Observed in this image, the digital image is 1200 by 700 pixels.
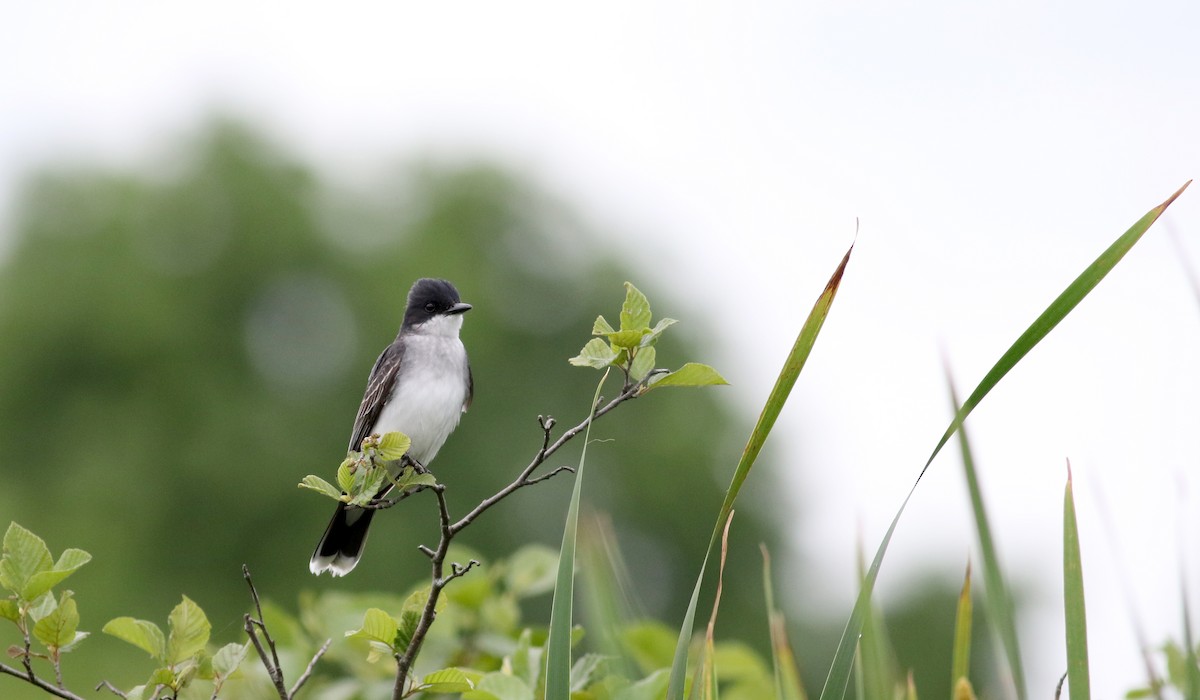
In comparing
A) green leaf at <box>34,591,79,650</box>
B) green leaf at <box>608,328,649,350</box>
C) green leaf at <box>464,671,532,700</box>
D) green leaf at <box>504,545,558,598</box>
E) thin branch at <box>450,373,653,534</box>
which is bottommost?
green leaf at <box>504,545,558,598</box>

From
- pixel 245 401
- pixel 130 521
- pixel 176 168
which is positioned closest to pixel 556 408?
pixel 245 401

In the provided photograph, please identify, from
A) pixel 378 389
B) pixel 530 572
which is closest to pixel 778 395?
pixel 530 572

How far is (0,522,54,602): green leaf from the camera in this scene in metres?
2.79

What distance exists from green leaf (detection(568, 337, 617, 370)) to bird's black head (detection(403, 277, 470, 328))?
2.71 meters

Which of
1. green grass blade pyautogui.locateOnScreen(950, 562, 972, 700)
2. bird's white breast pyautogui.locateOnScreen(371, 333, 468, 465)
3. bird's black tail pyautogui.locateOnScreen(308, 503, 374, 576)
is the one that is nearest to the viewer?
→ green grass blade pyautogui.locateOnScreen(950, 562, 972, 700)

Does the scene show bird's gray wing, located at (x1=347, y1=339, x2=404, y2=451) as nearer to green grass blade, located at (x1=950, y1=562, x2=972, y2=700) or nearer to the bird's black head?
the bird's black head

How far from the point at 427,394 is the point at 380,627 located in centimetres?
273

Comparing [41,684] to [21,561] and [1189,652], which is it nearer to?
[21,561]

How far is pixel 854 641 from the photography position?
2328 mm

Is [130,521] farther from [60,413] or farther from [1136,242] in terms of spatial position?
[1136,242]

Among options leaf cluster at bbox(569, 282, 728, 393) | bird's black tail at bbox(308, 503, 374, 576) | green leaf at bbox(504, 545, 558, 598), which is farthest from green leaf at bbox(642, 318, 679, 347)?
bird's black tail at bbox(308, 503, 374, 576)

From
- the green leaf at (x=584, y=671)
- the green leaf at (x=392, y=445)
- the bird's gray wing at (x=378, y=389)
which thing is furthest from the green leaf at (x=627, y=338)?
the bird's gray wing at (x=378, y=389)

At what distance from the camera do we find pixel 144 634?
3008mm

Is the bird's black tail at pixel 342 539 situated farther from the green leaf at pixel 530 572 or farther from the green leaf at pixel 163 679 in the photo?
the green leaf at pixel 163 679
